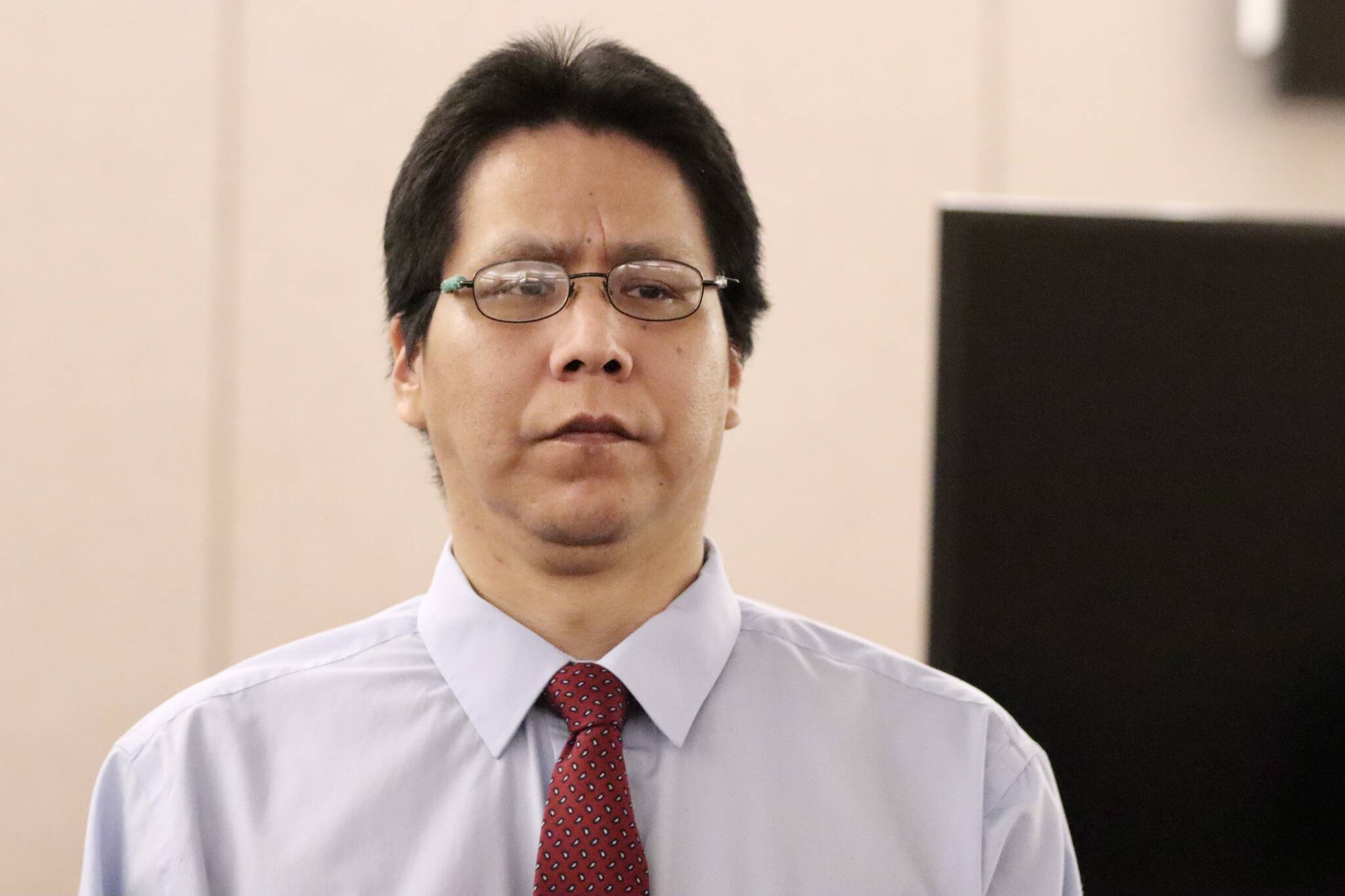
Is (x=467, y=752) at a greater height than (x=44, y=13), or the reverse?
(x=44, y=13)

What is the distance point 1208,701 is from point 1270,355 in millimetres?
391

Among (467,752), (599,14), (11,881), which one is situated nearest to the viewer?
(467,752)

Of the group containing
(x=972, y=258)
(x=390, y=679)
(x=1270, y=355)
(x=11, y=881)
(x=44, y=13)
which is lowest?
(x=11, y=881)

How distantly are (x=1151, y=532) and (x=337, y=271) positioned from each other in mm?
1320

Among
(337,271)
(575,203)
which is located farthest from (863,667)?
(337,271)

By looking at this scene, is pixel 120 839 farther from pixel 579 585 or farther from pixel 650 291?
pixel 650 291

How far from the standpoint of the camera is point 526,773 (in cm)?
126

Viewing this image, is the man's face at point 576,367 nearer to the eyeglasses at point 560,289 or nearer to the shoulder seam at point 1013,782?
the eyeglasses at point 560,289

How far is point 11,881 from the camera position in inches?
78.5

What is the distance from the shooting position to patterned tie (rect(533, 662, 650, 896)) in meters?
1.16

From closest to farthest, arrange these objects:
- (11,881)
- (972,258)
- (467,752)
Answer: (467,752)
(972,258)
(11,881)

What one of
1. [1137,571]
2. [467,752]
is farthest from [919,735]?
[467,752]

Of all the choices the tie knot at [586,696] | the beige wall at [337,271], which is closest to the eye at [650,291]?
the tie knot at [586,696]

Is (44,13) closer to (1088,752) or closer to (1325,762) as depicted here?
(1088,752)
